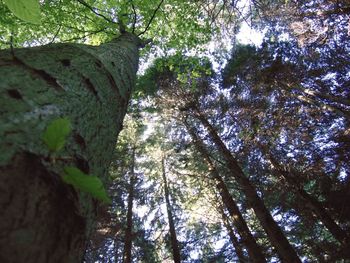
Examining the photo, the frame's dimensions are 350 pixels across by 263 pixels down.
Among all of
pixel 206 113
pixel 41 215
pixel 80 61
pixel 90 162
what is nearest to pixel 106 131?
pixel 90 162

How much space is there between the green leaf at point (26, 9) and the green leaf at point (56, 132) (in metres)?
0.63

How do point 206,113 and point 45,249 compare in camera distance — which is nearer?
point 45,249

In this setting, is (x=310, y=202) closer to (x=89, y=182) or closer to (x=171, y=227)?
(x=171, y=227)

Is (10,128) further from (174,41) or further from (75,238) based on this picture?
(174,41)

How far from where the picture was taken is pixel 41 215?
62 cm

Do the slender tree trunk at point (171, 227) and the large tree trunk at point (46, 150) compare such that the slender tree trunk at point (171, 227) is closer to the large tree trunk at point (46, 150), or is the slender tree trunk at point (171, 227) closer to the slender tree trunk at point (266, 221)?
the slender tree trunk at point (266, 221)

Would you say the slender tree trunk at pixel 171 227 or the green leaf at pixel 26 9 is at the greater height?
the slender tree trunk at pixel 171 227

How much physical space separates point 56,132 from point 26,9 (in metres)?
0.67

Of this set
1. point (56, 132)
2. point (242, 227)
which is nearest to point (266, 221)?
point (242, 227)

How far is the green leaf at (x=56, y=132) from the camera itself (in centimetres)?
58

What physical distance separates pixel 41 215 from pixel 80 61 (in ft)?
3.17

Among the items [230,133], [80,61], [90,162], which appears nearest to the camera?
[90,162]

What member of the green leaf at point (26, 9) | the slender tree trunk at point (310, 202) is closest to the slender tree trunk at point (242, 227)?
the slender tree trunk at point (310, 202)

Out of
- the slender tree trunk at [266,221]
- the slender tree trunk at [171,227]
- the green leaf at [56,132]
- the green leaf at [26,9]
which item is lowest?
the green leaf at [56,132]
